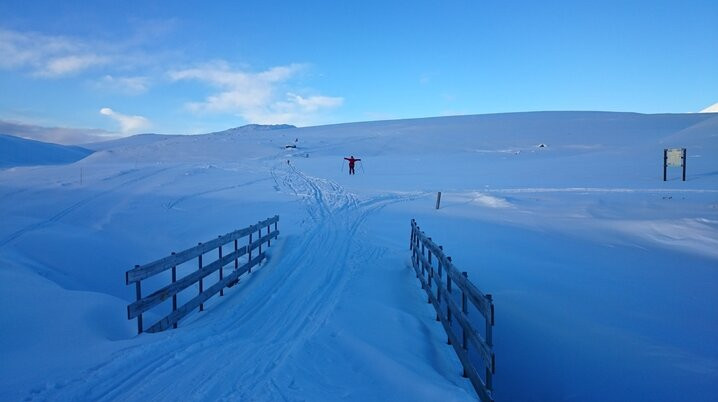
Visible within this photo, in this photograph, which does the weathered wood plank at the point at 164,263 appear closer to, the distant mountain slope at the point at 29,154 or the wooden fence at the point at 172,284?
the wooden fence at the point at 172,284

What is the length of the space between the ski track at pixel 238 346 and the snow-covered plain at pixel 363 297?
3cm

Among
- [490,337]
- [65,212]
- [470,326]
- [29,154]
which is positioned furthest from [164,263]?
[29,154]

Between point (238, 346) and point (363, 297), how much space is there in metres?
3.00

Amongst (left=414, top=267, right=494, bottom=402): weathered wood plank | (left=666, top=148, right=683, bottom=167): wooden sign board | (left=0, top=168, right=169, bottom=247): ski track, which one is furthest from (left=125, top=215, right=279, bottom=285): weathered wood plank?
(left=666, top=148, right=683, bottom=167): wooden sign board

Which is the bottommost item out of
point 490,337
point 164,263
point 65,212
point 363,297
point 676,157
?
point 363,297

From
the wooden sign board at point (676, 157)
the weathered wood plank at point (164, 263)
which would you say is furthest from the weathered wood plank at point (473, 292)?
the wooden sign board at point (676, 157)

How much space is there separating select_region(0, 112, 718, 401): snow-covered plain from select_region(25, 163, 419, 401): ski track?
0.03 metres

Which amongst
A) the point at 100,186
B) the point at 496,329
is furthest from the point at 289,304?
the point at 100,186

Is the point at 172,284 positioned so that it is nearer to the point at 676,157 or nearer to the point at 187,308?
the point at 187,308

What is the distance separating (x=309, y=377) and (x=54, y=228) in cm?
1361

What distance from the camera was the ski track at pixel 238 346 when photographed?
177 inches

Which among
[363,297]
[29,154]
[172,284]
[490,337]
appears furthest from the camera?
[29,154]

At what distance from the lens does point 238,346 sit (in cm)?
575

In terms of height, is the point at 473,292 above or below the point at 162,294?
above
